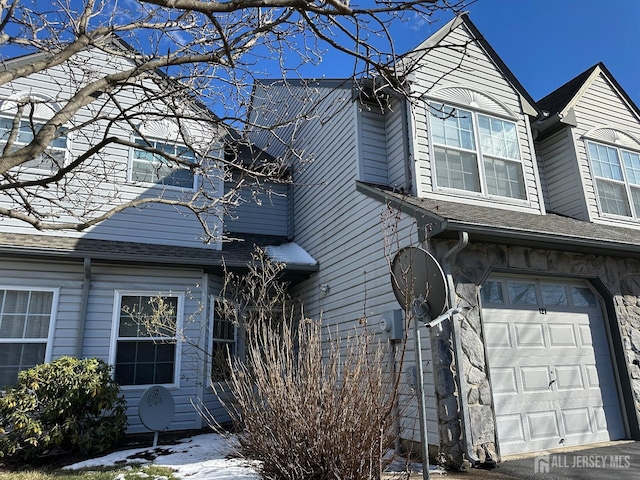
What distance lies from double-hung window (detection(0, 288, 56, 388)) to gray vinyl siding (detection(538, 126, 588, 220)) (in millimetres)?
10298

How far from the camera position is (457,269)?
609cm

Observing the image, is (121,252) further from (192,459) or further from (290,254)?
(192,459)

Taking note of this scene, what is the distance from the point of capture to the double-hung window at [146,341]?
26.1 ft

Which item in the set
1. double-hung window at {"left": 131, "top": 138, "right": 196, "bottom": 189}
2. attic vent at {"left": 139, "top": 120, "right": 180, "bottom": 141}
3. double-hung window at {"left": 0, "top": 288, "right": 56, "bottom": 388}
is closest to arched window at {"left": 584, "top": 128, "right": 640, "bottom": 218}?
double-hung window at {"left": 131, "top": 138, "right": 196, "bottom": 189}

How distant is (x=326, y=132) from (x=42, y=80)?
233 inches

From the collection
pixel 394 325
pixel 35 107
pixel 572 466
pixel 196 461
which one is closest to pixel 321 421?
pixel 394 325

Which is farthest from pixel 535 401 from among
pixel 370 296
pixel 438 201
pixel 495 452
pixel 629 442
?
pixel 438 201

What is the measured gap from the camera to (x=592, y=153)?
30.8 feet

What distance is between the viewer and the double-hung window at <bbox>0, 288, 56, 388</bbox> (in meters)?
7.36

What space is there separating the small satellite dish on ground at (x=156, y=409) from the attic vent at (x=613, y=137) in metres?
9.83

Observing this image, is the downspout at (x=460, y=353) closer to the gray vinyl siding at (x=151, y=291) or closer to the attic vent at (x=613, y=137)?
the gray vinyl siding at (x=151, y=291)

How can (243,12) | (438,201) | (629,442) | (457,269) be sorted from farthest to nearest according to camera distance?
(438,201) → (629,442) → (457,269) → (243,12)

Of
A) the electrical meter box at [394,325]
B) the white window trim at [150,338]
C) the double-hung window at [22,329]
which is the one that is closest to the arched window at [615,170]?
the electrical meter box at [394,325]

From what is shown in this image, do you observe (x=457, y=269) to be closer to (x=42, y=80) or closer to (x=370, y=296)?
(x=370, y=296)
